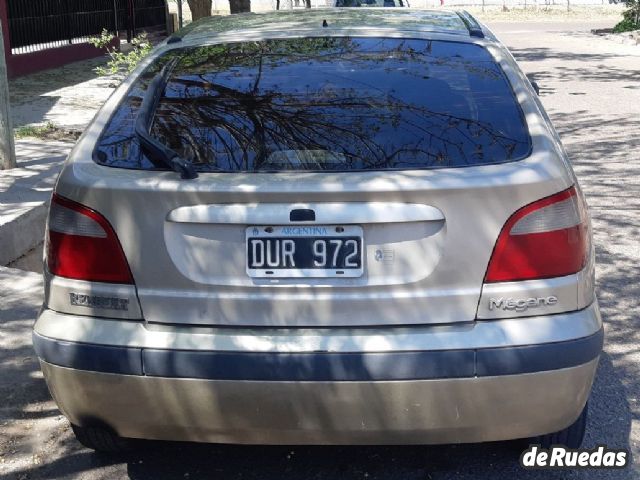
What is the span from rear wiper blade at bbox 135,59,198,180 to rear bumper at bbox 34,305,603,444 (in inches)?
21.4

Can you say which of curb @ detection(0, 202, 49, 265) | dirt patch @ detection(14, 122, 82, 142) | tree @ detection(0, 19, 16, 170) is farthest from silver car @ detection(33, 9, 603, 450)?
dirt patch @ detection(14, 122, 82, 142)

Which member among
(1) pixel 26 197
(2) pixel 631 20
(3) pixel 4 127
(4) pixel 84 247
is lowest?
(2) pixel 631 20

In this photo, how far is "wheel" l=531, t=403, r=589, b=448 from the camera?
11.5 ft

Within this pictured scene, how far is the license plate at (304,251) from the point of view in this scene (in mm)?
2990

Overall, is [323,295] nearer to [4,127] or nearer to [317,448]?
[317,448]

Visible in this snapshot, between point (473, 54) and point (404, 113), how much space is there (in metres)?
0.68

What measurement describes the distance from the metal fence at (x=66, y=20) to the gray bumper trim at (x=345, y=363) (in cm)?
1485

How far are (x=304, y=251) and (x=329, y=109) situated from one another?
732 millimetres

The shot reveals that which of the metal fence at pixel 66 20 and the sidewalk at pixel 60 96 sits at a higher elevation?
the metal fence at pixel 66 20

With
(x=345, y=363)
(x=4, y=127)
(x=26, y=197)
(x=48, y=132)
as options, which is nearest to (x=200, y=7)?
(x=48, y=132)

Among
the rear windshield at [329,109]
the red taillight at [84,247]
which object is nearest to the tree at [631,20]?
the rear windshield at [329,109]

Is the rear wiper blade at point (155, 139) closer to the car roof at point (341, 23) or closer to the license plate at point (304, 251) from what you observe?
the license plate at point (304, 251)

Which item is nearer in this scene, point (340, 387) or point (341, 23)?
point (340, 387)

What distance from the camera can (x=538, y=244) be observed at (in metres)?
3.05
